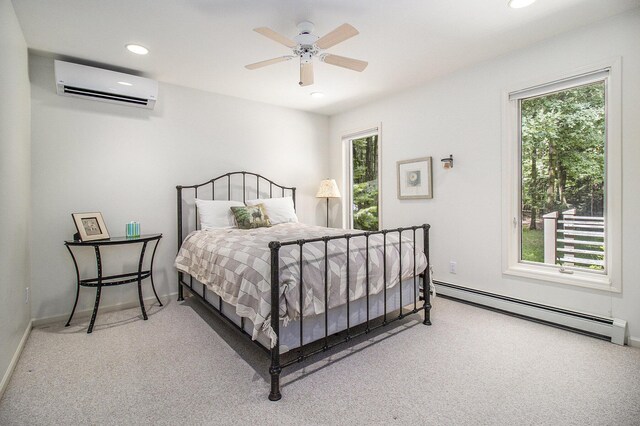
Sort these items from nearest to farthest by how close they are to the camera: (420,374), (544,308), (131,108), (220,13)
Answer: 1. (420,374)
2. (220,13)
3. (544,308)
4. (131,108)

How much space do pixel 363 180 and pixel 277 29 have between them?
2.65 m

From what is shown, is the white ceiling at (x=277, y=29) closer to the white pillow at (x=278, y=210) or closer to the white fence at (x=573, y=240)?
the white pillow at (x=278, y=210)

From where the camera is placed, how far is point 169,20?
2348 millimetres

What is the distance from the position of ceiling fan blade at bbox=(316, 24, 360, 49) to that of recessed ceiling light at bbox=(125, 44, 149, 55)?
5.42ft

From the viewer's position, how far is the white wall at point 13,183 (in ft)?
6.36

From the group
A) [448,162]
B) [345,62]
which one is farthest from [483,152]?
[345,62]

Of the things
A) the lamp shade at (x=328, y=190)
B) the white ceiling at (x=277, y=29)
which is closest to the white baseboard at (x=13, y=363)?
the white ceiling at (x=277, y=29)

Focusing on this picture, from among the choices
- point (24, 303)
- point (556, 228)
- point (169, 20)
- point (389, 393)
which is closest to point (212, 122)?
point (169, 20)

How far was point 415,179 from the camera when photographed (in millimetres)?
3807

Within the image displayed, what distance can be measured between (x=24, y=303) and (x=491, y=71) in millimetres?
4711

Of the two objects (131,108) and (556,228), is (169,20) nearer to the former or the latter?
(131,108)

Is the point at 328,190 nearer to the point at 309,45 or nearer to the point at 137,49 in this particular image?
the point at 309,45

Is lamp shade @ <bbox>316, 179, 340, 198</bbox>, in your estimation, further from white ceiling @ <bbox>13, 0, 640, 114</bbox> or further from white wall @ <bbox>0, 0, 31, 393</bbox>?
white wall @ <bbox>0, 0, 31, 393</bbox>

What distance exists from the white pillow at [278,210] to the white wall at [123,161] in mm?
593
